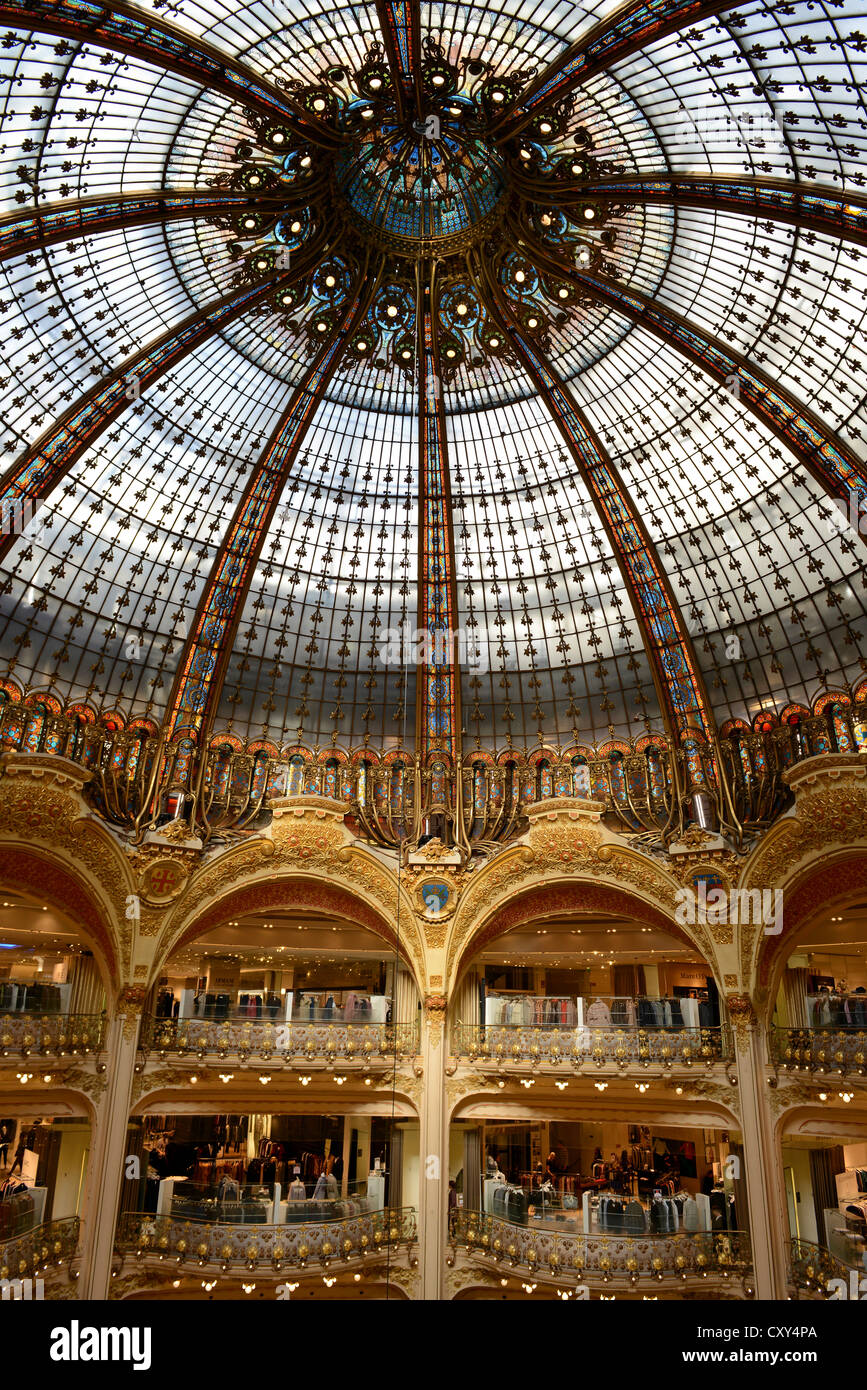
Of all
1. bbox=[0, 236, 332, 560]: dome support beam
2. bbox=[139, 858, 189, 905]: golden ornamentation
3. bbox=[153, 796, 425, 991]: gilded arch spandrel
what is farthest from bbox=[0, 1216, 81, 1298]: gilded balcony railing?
bbox=[0, 236, 332, 560]: dome support beam

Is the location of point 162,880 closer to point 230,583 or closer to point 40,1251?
point 230,583

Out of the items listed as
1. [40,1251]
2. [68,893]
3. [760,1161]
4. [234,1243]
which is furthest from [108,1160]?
[760,1161]

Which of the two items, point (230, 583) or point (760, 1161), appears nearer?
point (760, 1161)

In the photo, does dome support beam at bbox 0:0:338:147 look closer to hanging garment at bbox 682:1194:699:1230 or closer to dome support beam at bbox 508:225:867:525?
dome support beam at bbox 508:225:867:525

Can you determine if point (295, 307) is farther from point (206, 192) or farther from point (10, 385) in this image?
point (10, 385)

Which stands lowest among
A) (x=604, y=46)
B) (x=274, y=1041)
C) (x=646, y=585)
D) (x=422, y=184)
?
(x=274, y=1041)

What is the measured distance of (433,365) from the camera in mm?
27484

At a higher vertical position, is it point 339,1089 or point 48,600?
point 48,600

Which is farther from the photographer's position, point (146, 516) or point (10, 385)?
point (146, 516)

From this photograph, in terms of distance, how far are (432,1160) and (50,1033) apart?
11.8 meters

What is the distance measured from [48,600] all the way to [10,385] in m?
6.11

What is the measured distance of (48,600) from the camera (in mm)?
26953

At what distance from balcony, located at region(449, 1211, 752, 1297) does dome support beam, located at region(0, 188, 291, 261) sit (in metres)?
28.2
